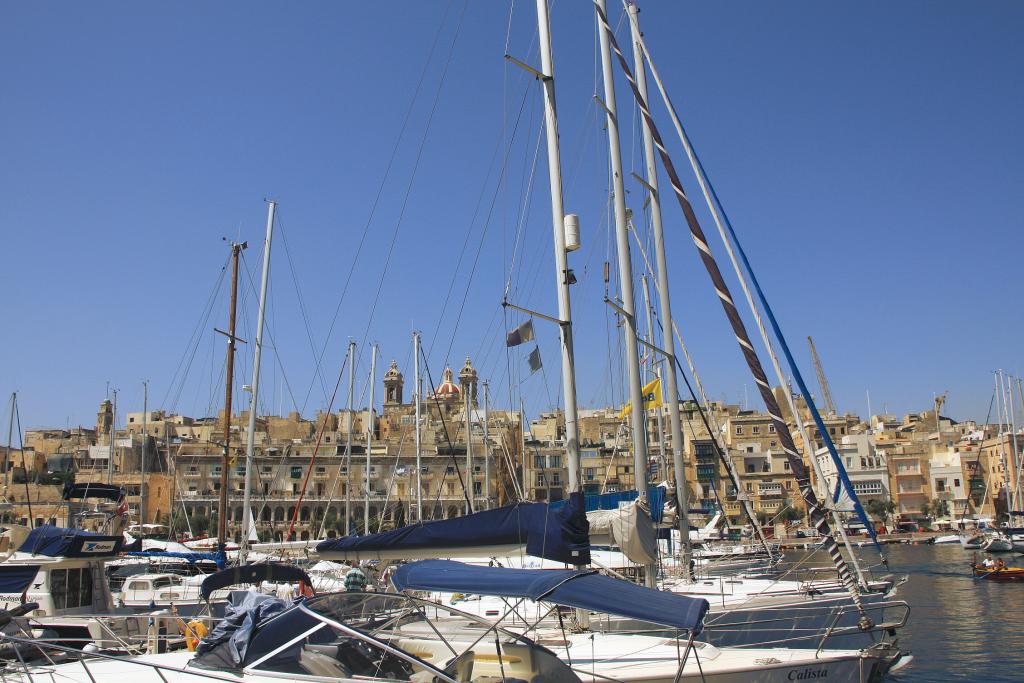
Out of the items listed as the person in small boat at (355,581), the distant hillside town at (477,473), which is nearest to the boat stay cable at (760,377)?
the person in small boat at (355,581)

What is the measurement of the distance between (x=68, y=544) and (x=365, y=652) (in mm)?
11356

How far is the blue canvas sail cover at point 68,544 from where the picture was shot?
1739cm

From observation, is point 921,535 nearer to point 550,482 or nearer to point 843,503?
point 550,482

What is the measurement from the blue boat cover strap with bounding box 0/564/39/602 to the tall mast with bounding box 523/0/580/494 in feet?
37.6

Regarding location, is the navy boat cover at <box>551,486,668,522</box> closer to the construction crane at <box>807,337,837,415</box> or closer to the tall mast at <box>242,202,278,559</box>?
the tall mast at <box>242,202,278,559</box>

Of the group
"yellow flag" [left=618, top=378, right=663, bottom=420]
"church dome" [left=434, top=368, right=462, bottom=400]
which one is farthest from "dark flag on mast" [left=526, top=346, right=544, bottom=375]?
"church dome" [left=434, top=368, right=462, bottom=400]

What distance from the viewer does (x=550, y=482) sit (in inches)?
3302

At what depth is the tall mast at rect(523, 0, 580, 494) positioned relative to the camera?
1350 centimetres

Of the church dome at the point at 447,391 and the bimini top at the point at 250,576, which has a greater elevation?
the church dome at the point at 447,391

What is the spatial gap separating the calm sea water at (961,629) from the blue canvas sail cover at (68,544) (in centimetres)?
1742

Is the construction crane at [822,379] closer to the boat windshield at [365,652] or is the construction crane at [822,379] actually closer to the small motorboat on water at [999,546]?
the small motorboat on water at [999,546]

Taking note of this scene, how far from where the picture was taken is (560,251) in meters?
14.1

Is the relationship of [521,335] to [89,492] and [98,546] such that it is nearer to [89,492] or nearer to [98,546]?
[98,546]

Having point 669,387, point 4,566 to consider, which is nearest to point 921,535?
point 669,387
